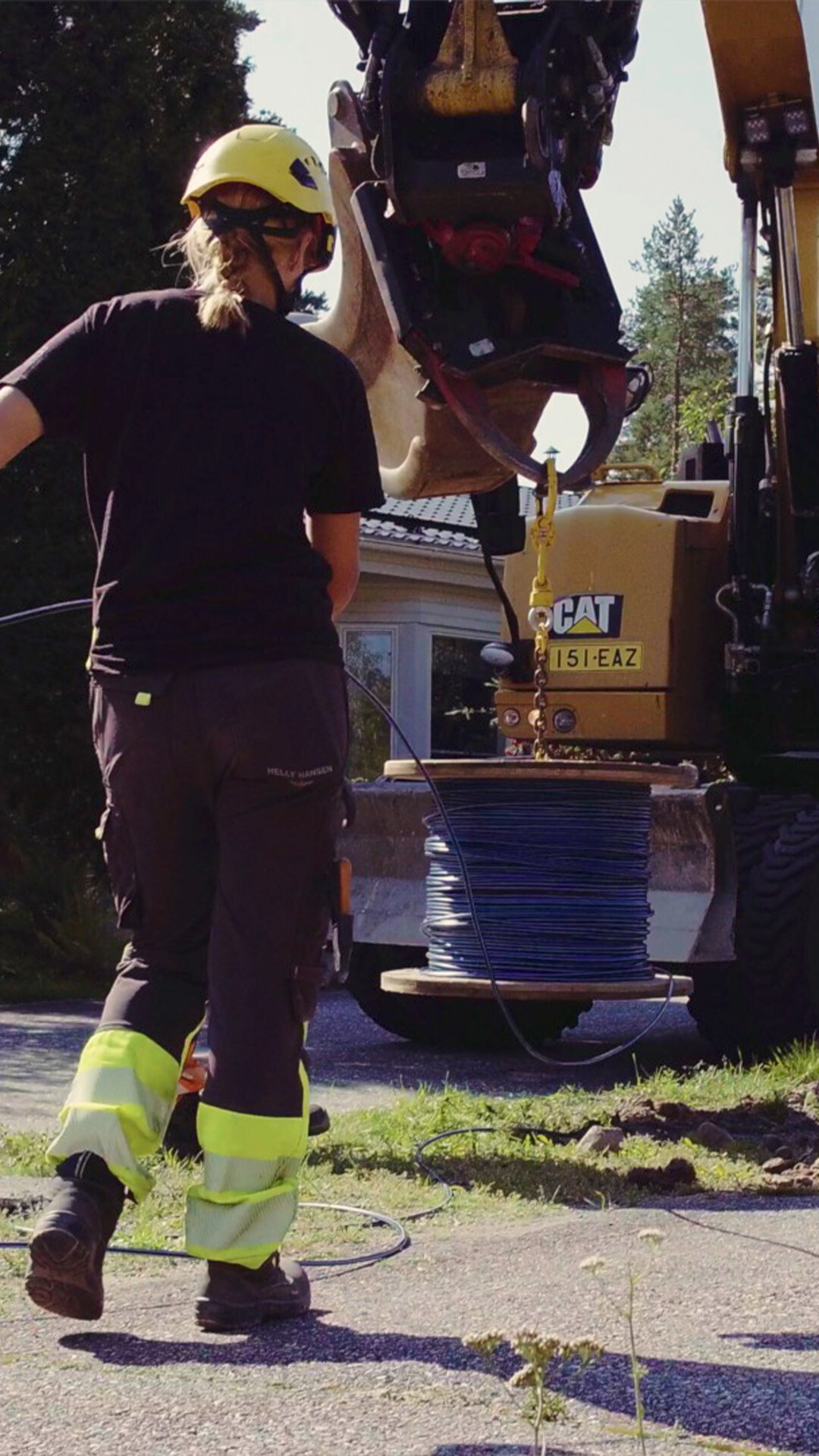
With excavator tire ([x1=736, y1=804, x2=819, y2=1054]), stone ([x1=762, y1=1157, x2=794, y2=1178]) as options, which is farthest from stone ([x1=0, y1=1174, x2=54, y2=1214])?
excavator tire ([x1=736, y1=804, x2=819, y2=1054])

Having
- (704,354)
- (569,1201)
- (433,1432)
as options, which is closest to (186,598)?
(433,1432)

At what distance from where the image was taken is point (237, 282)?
4113mm

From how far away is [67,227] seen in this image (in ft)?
49.6

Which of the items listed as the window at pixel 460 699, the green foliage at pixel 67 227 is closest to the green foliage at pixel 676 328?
the window at pixel 460 699

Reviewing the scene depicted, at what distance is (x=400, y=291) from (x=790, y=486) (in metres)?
3.19

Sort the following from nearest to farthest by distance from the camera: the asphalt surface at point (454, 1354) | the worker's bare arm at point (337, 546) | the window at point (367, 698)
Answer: the asphalt surface at point (454, 1354) → the worker's bare arm at point (337, 546) → the window at point (367, 698)

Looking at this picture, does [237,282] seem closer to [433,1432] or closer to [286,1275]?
[286,1275]

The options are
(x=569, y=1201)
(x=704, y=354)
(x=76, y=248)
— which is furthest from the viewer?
(x=704, y=354)

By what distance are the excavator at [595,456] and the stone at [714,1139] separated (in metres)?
1.11

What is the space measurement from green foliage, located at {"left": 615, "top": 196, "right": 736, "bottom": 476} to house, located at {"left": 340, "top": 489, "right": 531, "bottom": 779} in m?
40.8

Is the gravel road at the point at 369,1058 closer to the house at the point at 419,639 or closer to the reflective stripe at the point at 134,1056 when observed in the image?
the reflective stripe at the point at 134,1056

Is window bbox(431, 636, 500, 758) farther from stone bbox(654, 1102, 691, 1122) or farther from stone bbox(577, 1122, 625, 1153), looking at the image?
stone bbox(577, 1122, 625, 1153)

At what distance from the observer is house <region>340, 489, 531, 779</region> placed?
72.4 feet

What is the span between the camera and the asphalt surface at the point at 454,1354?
3121mm
